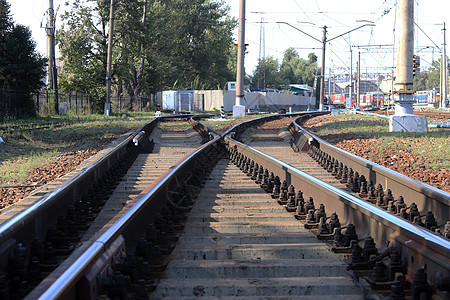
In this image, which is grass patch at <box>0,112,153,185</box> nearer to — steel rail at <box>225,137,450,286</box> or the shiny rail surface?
the shiny rail surface

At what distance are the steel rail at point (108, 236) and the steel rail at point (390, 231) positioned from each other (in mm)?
1704

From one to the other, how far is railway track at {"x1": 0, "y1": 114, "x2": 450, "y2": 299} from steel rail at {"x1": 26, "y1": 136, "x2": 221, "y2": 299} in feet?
0.03

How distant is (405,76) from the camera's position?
1600 cm

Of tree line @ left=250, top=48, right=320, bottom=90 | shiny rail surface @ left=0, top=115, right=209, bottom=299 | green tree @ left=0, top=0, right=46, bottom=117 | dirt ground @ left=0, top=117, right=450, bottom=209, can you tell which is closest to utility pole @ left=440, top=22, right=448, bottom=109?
green tree @ left=0, top=0, right=46, bottom=117

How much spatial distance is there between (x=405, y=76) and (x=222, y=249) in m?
12.8

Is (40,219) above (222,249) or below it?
above

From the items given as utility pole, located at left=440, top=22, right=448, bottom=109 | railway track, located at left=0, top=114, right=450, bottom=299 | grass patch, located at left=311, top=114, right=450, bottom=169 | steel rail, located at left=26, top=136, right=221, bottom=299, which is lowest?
railway track, located at left=0, top=114, right=450, bottom=299

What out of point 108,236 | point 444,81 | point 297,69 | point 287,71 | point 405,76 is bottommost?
point 108,236

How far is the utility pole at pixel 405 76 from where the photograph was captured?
51.4 feet

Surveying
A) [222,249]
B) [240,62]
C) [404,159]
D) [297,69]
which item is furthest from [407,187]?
[297,69]

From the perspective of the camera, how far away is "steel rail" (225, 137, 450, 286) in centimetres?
341

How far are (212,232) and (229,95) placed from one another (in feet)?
177

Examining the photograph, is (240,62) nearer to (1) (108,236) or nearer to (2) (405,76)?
(2) (405,76)

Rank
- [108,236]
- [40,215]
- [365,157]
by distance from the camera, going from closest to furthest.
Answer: [108,236] < [40,215] < [365,157]
